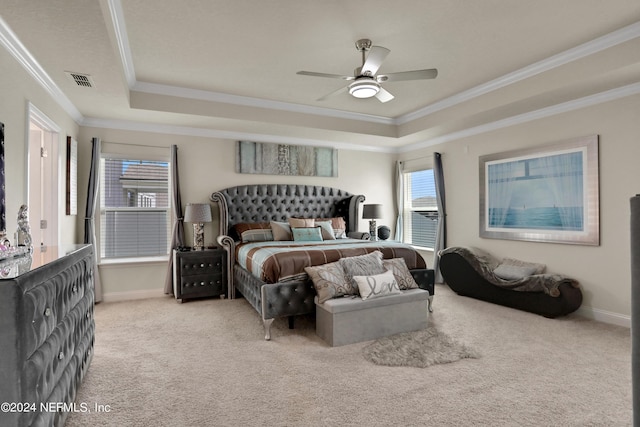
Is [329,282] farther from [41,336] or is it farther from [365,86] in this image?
[41,336]

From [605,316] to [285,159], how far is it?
4777mm

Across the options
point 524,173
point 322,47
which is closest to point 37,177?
point 322,47

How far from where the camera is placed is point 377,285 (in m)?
3.26

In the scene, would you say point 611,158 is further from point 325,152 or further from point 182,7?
point 182,7

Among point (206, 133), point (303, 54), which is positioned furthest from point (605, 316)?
point (206, 133)

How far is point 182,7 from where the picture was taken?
2.61 metres

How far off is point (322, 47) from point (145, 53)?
175cm

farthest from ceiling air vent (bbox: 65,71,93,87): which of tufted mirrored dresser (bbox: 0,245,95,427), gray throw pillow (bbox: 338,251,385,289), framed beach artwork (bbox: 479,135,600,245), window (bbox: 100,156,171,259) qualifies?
framed beach artwork (bbox: 479,135,600,245)

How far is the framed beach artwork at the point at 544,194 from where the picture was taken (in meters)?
3.91

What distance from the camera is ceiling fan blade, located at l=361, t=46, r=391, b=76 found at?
272 cm

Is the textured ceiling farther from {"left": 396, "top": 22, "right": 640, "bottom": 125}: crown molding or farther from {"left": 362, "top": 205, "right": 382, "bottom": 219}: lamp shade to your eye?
{"left": 362, "top": 205, "right": 382, "bottom": 219}: lamp shade

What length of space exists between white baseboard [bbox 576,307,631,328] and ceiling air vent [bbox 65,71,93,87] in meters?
5.88

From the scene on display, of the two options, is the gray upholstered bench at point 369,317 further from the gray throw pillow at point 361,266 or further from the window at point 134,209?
the window at point 134,209

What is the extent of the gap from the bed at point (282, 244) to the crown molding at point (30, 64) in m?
2.13
